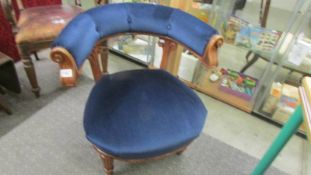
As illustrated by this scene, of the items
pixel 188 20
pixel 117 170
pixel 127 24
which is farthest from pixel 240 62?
pixel 117 170

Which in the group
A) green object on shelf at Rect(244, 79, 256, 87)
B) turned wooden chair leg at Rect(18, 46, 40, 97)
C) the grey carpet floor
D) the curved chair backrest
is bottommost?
the grey carpet floor

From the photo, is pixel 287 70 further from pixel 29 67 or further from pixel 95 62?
pixel 29 67

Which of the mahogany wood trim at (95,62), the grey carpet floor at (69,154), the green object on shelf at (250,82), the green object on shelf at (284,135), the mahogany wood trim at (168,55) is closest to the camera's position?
the mahogany wood trim at (168,55)

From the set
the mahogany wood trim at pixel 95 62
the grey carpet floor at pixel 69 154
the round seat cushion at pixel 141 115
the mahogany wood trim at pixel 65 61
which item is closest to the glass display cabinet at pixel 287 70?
the grey carpet floor at pixel 69 154

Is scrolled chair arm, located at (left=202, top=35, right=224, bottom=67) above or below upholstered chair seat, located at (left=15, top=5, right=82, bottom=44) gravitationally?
above

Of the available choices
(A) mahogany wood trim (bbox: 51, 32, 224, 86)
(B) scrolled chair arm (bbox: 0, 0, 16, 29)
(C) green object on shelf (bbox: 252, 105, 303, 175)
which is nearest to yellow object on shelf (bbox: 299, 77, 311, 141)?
(C) green object on shelf (bbox: 252, 105, 303, 175)

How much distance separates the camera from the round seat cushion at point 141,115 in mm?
825

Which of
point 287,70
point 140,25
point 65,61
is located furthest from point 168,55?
point 287,70

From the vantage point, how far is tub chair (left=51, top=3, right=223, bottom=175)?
0.82 metres

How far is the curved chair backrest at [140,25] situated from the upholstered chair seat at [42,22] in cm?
48

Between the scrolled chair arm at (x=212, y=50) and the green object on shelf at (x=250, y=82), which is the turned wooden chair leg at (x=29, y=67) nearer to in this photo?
the scrolled chair arm at (x=212, y=50)

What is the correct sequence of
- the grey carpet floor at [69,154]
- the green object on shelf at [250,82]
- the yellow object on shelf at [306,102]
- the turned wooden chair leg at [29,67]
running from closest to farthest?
the yellow object on shelf at [306,102], the grey carpet floor at [69,154], the turned wooden chair leg at [29,67], the green object on shelf at [250,82]

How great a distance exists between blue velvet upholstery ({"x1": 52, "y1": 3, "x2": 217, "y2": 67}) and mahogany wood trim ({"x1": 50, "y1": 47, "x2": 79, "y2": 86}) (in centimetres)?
9

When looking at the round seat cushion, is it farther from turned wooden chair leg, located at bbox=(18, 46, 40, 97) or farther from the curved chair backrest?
turned wooden chair leg, located at bbox=(18, 46, 40, 97)
